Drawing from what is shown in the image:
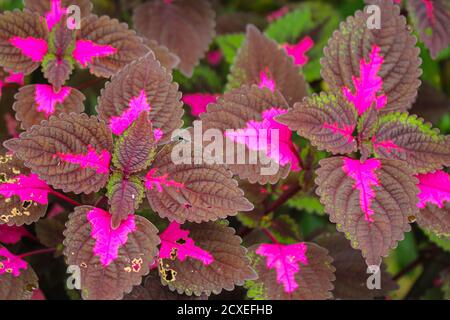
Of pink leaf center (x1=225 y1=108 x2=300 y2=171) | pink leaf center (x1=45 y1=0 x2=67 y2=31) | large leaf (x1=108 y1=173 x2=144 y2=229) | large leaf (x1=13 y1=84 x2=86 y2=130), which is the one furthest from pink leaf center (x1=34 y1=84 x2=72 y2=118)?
pink leaf center (x1=225 y1=108 x2=300 y2=171)

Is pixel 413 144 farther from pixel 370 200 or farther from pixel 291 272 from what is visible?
pixel 291 272

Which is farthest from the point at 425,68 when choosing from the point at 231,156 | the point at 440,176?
the point at 231,156

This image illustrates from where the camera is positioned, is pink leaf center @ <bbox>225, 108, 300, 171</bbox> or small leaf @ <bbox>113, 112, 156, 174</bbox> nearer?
small leaf @ <bbox>113, 112, 156, 174</bbox>

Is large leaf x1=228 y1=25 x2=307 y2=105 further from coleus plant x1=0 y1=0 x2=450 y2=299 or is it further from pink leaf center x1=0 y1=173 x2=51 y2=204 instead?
pink leaf center x1=0 y1=173 x2=51 y2=204

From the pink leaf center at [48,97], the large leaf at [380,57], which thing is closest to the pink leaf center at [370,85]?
the large leaf at [380,57]

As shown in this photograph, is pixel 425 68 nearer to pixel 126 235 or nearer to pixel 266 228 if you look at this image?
pixel 266 228
